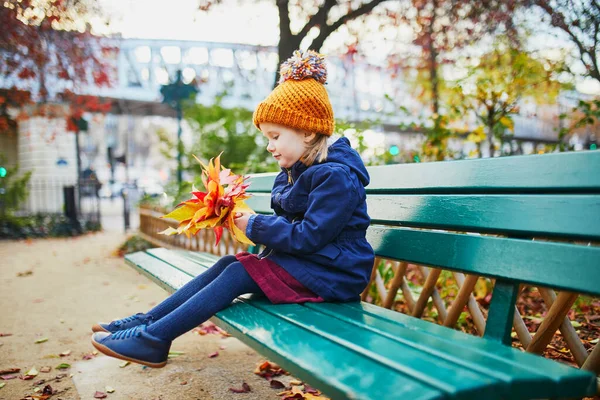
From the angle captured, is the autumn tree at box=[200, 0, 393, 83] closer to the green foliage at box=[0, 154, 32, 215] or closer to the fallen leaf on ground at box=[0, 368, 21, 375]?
the fallen leaf on ground at box=[0, 368, 21, 375]

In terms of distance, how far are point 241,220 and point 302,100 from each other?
0.53 metres

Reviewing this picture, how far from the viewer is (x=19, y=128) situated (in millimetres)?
18781

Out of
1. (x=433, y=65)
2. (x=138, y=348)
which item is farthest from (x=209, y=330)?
(x=433, y=65)

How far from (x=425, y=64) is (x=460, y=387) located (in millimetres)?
9252

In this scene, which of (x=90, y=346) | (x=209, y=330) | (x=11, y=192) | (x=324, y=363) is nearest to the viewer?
(x=324, y=363)

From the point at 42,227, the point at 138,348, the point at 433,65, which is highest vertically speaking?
the point at 433,65

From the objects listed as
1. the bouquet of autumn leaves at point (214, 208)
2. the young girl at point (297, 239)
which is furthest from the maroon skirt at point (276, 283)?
the bouquet of autumn leaves at point (214, 208)

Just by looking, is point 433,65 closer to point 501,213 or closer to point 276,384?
point 276,384

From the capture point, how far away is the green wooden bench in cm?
112

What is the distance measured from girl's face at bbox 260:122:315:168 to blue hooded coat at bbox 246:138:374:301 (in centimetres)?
8

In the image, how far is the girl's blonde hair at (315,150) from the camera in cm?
207

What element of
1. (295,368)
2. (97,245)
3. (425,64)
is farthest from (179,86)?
(295,368)

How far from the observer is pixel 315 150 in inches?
81.8

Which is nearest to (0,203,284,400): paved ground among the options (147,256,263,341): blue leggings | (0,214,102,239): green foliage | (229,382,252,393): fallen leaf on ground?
(229,382,252,393): fallen leaf on ground
